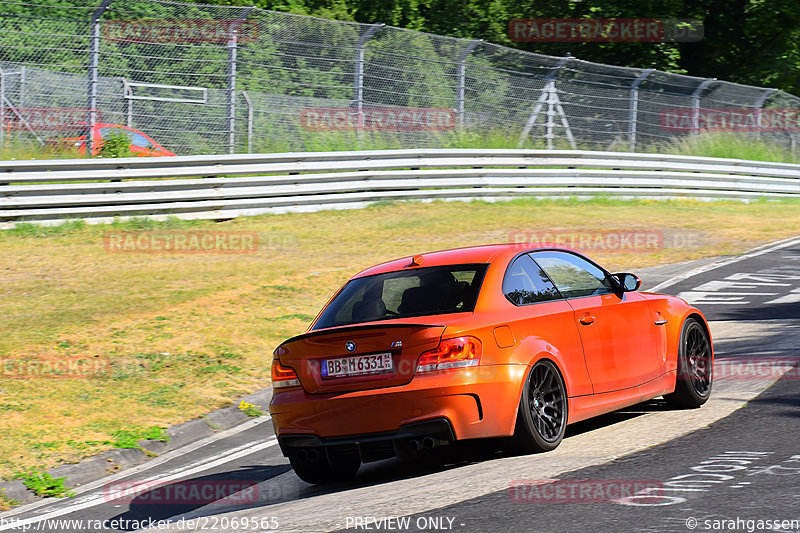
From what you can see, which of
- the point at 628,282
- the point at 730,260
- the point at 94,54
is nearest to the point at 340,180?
the point at 94,54

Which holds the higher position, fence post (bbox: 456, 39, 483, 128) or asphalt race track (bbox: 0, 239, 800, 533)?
fence post (bbox: 456, 39, 483, 128)

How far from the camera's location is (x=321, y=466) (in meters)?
6.71

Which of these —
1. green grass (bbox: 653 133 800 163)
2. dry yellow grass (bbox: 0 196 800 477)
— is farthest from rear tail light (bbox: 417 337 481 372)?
green grass (bbox: 653 133 800 163)

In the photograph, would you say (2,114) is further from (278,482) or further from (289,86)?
(278,482)

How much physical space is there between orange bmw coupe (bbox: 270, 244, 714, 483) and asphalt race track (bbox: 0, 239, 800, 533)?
26cm

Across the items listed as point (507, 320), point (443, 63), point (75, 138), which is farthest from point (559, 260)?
point (443, 63)

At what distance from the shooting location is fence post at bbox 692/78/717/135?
1091 inches

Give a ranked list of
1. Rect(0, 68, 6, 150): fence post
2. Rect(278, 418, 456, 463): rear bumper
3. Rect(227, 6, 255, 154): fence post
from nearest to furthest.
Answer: Rect(278, 418, 456, 463): rear bumper < Rect(0, 68, 6, 150): fence post < Rect(227, 6, 255, 154): fence post

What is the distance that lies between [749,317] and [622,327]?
5.14 meters

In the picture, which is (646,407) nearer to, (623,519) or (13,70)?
(623,519)

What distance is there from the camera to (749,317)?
11.9m

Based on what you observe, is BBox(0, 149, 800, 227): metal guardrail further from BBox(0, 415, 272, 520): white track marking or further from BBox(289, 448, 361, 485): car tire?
BBox(289, 448, 361, 485): car tire

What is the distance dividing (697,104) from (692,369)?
21.6 meters

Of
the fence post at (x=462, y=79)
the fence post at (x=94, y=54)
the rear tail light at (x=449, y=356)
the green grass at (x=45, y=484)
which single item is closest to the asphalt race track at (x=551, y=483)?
the green grass at (x=45, y=484)
